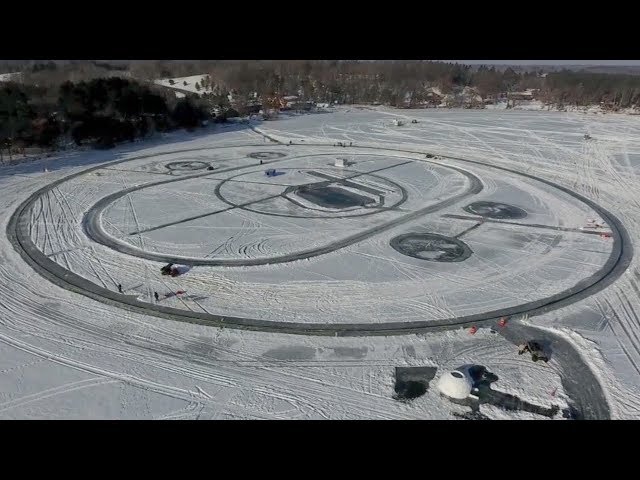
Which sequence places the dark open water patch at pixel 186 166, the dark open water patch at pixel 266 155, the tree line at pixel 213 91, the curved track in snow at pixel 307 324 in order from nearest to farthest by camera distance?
the curved track in snow at pixel 307 324, the dark open water patch at pixel 186 166, the dark open water patch at pixel 266 155, the tree line at pixel 213 91

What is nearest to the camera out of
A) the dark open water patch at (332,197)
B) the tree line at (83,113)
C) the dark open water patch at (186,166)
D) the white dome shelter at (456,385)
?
the white dome shelter at (456,385)

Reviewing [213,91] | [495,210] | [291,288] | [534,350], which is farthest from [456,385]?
[213,91]

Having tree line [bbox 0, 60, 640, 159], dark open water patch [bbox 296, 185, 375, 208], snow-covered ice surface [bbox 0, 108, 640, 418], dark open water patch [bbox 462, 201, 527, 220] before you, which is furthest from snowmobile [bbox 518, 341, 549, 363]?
dark open water patch [bbox 296, 185, 375, 208]

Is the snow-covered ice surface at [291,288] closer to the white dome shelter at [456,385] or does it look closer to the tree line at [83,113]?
the white dome shelter at [456,385]

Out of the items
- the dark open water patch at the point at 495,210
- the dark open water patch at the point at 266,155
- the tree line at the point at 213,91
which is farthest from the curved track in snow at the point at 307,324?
the dark open water patch at the point at 266,155

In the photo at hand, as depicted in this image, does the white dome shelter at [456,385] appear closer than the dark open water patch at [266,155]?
Yes

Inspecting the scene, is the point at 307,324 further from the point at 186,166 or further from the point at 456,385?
the point at 186,166
